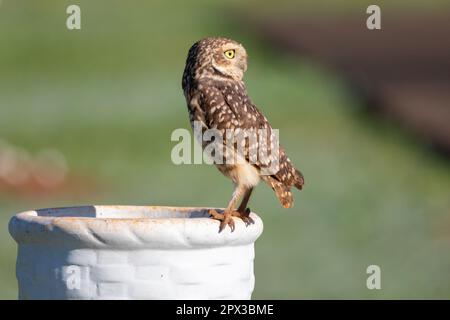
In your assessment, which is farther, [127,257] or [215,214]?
[215,214]

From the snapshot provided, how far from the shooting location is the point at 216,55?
19.2 ft

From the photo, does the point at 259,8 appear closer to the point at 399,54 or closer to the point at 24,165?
the point at 399,54

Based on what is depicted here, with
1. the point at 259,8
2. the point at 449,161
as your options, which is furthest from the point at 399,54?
the point at 449,161

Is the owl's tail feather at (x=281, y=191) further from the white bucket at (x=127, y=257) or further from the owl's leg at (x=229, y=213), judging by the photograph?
the white bucket at (x=127, y=257)

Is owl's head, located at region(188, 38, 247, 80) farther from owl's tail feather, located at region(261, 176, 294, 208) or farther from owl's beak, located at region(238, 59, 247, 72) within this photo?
owl's tail feather, located at region(261, 176, 294, 208)

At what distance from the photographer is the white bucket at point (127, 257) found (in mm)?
4168

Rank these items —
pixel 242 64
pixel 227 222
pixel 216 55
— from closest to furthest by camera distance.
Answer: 1. pixel 227 222
2. pixel 216 55
3. pixel 242 64

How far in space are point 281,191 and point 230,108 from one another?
1.52 feet

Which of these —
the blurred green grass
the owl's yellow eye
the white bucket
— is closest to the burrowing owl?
the owl's yellow eye

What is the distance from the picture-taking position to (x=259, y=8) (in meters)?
36.9

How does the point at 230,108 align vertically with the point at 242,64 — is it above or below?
below

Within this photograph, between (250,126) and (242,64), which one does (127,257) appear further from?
(242,64)

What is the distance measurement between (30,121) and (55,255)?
1524 cm

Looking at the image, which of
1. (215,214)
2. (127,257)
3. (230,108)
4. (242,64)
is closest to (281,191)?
(230,108)
